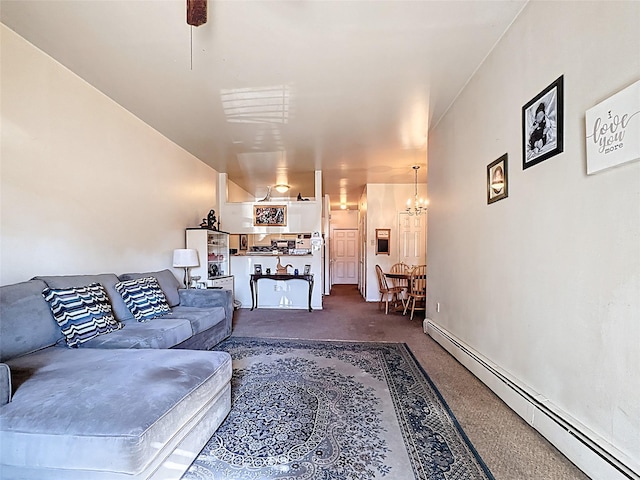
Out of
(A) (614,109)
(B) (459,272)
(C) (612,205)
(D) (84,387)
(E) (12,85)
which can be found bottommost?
(D) (84,387)

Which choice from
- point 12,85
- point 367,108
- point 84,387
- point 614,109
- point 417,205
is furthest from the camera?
point 417,205

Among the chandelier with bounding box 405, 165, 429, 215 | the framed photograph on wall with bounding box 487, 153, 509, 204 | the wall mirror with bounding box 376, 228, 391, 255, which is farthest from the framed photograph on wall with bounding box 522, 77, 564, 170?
the wall mirror with bounding box 376, 228, 391, 255

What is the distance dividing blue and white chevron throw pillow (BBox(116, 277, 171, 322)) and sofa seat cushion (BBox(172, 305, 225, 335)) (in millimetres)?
175

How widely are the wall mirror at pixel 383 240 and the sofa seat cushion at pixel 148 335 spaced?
5.17m

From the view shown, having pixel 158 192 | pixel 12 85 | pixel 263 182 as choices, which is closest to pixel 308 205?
pixel 263 182

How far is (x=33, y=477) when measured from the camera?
50.1 inches

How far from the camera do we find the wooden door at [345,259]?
11.3m

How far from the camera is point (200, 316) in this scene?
333 centimetres

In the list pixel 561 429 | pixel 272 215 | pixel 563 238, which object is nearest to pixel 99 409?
pixel 561 429

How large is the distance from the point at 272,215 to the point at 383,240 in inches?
107

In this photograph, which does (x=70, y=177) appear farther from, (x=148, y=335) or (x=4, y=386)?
(x=4, y=386)

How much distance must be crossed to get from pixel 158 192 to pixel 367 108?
9.67 feet

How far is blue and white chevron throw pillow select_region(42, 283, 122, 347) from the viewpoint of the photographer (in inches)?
88.4

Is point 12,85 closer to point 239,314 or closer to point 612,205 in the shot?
point 612,205
